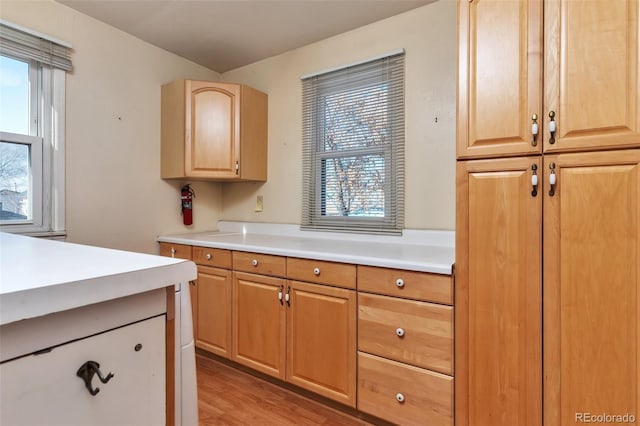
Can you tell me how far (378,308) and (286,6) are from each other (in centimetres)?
188

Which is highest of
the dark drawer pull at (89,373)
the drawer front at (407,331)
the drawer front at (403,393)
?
the dark drawer pull at (89,373)

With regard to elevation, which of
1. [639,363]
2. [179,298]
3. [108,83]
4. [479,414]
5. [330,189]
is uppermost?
[108,83]

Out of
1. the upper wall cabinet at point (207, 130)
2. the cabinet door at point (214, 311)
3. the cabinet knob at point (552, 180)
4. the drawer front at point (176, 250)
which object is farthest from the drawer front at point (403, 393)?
the upper wall cabinet at point (207, 130)

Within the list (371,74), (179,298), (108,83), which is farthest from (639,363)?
(108,83)

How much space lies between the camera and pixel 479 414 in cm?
144

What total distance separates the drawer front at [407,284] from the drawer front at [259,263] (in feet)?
1.70

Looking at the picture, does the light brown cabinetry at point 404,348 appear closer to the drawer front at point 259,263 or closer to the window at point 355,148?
the drawer front at point 259,263

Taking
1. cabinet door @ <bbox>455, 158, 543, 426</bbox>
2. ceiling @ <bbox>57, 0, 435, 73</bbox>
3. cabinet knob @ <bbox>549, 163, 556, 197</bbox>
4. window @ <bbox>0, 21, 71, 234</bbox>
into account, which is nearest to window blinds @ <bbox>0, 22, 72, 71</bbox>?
window @ <bbox>0, 21, 71, 234</bbox>

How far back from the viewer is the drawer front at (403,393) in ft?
4.97

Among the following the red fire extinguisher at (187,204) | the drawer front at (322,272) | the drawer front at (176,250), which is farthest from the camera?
the red fire extinguisher at (187,204)

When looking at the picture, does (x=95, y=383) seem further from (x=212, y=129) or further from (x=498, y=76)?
(x=212, y=129)

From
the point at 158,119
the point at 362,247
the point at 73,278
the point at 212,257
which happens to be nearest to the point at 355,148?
the point at 362,247

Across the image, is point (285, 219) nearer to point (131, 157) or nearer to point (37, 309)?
point (131, 157)

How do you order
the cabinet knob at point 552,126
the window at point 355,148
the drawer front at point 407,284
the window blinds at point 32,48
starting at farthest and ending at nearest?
the window at point 355,148
the window blinds at point 32,48
the drawer front at point 407,284
the cabinet knob at point 552,126
